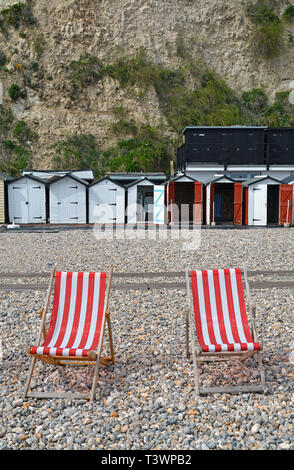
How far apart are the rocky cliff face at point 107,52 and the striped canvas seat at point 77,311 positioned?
3419 cm

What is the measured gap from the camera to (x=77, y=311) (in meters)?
4.57

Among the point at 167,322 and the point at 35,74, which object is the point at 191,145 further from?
the point at 167,322

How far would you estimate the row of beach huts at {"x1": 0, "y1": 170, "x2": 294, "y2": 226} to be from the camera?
21266 millimetres

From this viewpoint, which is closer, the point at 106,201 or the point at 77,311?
the point at 77,311

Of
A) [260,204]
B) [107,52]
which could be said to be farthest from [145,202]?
[107,52]

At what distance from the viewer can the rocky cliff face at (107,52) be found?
1540 inches

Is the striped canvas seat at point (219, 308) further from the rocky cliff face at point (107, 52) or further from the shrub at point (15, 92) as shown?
the shrub at point (15, 92)

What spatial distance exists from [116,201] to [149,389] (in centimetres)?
1815

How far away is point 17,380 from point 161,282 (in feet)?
14.4

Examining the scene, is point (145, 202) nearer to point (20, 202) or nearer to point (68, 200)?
point (68, 200)

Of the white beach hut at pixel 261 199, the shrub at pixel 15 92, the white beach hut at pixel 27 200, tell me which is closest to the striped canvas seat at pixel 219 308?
the white beach hut at pixel 261 199
